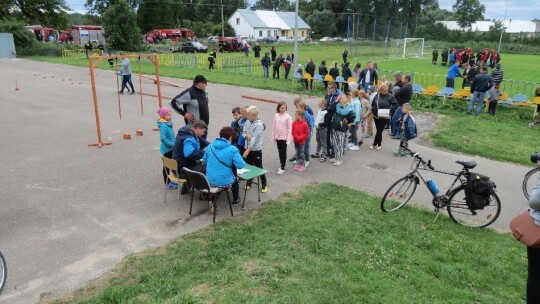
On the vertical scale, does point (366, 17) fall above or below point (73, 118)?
above

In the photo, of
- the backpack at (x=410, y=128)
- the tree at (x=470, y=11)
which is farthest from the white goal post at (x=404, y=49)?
the tree at (x=470, y=11)

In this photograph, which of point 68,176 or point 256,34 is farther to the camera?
point 256,34

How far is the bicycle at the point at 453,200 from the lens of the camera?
663 cm

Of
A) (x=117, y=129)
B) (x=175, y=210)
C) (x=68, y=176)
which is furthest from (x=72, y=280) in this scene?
(x=117, y=129)

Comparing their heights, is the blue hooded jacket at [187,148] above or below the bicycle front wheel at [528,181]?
above

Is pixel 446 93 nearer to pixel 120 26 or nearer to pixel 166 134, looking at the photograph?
pixel 166 134

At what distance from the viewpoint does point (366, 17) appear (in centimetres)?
7969

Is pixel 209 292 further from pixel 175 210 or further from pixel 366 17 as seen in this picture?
pixel 366 17

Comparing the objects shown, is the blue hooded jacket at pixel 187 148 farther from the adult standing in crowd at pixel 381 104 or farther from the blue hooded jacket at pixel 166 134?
the adult standing in crowd at pixel 381 104

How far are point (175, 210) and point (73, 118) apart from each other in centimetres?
920

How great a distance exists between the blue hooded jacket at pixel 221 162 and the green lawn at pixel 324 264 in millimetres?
683

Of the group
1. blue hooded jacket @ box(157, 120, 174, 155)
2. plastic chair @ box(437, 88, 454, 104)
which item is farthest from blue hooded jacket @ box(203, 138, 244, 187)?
plastic chair @ box(437, 88, 454, 104)

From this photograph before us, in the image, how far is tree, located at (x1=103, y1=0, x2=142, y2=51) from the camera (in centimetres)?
4316

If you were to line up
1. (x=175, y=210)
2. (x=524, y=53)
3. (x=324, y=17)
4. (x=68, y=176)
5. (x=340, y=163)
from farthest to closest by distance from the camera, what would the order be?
(x=324, y=17) < (x=524, y=53) < (x=340, y=163) < (x=68, y=176) < (x=175, y=210)
